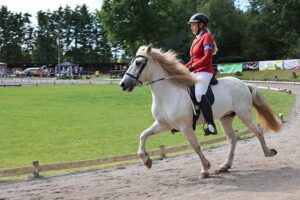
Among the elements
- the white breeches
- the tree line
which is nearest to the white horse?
the white breeches

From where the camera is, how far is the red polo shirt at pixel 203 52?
23.4 feet

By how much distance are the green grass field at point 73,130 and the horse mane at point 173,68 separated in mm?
4236

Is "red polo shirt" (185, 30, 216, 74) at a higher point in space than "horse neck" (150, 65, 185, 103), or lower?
higher

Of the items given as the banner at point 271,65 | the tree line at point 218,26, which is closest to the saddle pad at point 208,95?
the banner at point 271,65

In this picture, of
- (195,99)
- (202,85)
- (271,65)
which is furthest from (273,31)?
(195,99)

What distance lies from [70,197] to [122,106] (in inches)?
660

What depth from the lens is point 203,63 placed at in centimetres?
Result: 726

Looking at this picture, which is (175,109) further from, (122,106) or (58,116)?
(122,106)

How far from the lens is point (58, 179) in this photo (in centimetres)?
735

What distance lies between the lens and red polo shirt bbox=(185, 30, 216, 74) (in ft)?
23.4

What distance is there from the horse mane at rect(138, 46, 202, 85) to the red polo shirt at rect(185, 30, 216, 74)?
12.4 inches

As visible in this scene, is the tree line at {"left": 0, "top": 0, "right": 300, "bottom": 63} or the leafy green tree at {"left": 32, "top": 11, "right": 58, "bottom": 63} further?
the leafy green tree at {"left": 32, "top": 11, "right": 58, "bottom": 63}

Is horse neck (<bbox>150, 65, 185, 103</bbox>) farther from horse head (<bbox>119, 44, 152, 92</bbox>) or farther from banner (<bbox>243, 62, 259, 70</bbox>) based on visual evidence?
banner (<bbox>243, 62, 259, 70</bbox>)

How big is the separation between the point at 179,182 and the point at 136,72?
2.29 m
